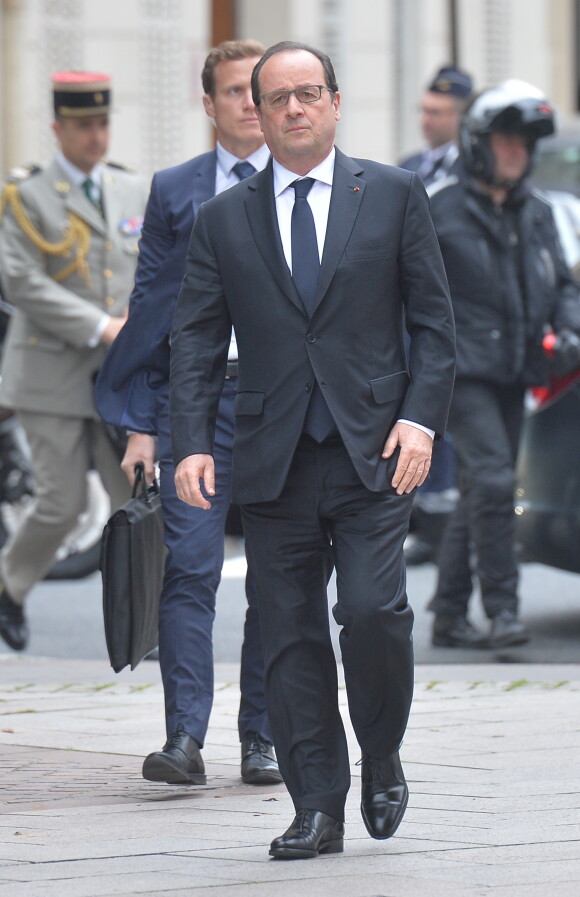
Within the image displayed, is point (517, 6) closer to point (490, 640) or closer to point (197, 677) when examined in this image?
point (490, 640)

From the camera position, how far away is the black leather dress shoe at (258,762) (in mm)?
5547

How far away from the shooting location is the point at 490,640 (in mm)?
8016

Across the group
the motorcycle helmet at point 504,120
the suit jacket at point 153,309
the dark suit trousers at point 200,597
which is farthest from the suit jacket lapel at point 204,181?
the motorcycle helmet at point 504,120

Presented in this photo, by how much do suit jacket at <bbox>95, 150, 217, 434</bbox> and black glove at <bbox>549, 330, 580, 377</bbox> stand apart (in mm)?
2448

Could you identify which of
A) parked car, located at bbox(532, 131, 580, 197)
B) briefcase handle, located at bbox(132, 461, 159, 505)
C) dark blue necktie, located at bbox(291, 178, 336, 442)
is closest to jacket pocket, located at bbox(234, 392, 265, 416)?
dark blue necktie, located at bbox(291, 178, 336, 442)

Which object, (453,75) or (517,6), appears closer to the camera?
(453,75)

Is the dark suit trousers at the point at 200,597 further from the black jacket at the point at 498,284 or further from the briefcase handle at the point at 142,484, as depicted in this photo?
the black jacket at the point at 498,284

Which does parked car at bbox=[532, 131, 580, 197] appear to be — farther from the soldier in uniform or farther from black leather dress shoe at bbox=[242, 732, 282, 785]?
black leather dress shoe at bbox=[242, 732, 282, 785]

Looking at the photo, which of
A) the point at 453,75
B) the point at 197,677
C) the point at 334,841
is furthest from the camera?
the point at 453,75

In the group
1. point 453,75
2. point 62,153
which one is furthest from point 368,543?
point 453,75

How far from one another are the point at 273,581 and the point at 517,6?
22.2 m

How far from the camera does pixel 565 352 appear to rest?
7.95 m

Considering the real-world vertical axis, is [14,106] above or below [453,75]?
below

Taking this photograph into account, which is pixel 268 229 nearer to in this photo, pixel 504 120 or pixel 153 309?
pixel 153 309
